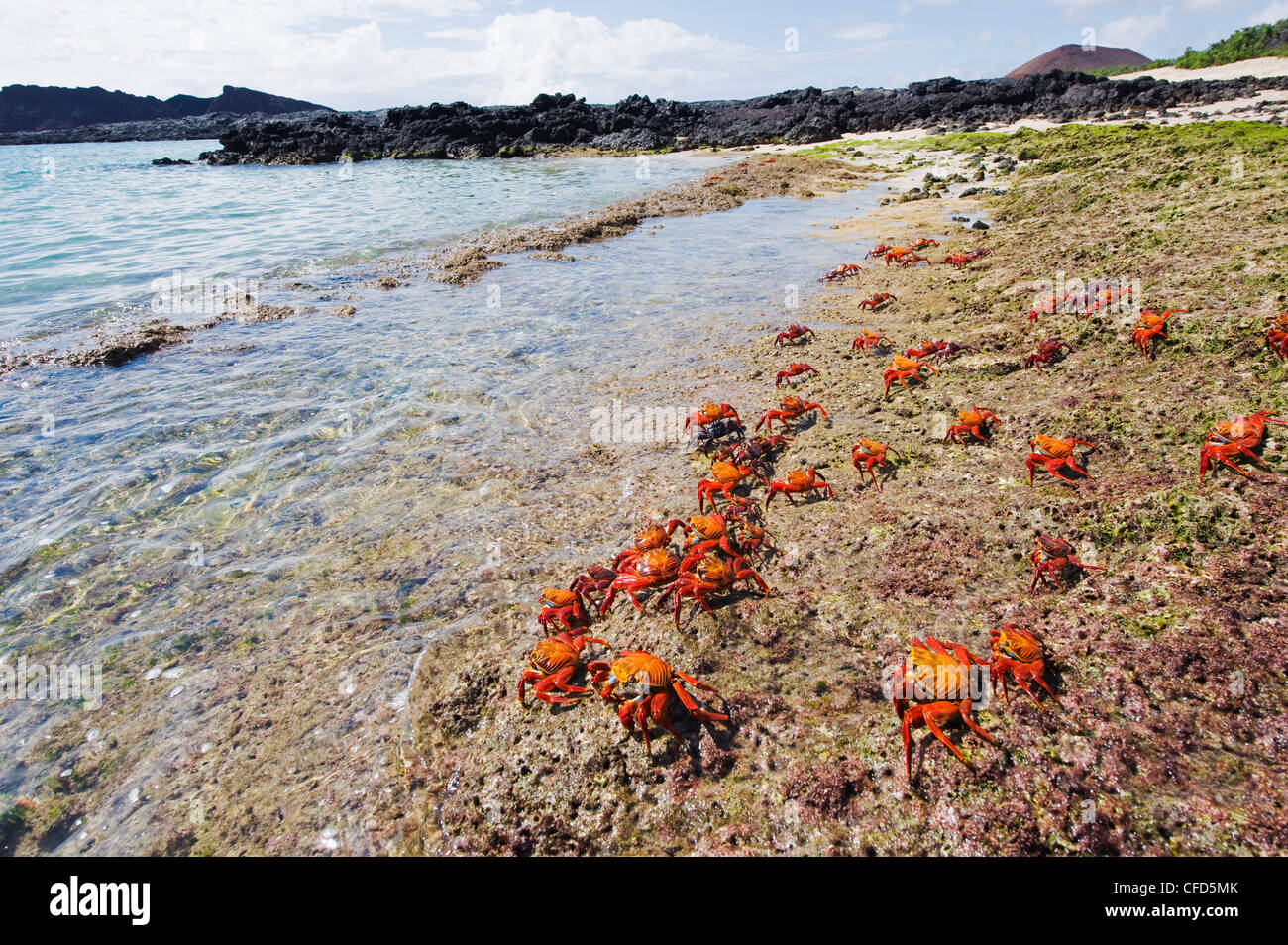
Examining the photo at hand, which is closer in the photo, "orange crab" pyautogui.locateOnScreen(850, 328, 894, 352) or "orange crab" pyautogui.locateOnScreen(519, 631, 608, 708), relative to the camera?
"orange crab" pyautogui.locateOnScreen(519, 631, 608, 708)

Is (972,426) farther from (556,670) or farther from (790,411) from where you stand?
(556,670)

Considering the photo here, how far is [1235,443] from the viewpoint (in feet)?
13.7

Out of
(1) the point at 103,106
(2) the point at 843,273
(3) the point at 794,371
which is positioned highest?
(1) the point at 103,106

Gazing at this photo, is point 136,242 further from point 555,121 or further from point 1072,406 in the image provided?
point 555,121

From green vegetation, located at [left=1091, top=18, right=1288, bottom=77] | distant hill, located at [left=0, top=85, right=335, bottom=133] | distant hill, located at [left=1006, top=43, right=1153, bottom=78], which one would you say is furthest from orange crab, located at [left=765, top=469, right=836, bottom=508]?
distant hill, located at [left=0, top=85, right=335, bottom=133]

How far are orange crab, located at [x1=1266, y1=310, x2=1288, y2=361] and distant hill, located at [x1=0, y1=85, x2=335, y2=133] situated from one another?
173 metres

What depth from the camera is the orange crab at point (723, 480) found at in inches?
225

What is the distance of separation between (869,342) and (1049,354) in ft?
8.01

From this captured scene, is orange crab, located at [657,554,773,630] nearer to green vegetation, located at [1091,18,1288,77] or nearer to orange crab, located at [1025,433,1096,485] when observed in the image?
orange crab, located at [1025,433,1096,485]

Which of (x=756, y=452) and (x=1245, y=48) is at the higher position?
(x=1245, y=48)

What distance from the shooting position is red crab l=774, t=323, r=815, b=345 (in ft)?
31.4

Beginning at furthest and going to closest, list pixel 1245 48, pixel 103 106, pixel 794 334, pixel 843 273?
pixel 103 106
pixel 1245 48
pixel 843 273
pixel 794 334

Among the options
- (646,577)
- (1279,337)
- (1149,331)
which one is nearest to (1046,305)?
(1149,331)

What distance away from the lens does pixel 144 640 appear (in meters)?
5.02
